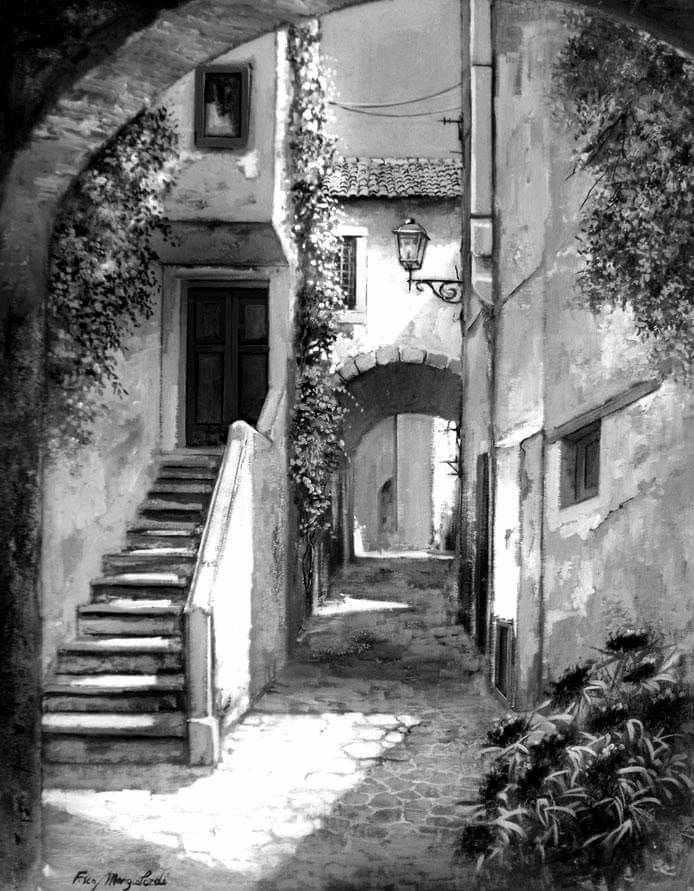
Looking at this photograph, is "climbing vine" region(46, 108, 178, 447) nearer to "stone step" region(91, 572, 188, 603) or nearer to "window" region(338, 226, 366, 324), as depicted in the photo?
"stone step" region(91, 572, 188, 603)

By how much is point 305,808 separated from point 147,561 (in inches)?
46.5

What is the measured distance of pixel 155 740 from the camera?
3303 millimetres

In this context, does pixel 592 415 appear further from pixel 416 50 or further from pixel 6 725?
pixel 6 725

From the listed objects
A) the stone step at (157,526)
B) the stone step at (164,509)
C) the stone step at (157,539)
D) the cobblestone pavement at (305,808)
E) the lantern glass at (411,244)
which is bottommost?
the cobblestone pavement at (305,808)

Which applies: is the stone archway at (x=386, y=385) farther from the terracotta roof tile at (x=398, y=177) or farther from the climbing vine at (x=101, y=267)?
the climbing vine at (x=101, y=267)

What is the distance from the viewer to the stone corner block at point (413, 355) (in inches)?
195

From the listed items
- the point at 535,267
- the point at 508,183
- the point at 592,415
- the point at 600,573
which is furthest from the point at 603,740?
the point at 508,183

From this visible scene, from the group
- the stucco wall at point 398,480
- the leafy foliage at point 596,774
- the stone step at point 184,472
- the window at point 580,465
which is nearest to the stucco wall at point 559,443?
the window at point 580,465

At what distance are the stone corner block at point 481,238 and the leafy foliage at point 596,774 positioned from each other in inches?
89.3

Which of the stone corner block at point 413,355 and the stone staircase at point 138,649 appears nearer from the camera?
the stone staircase at point 138,649

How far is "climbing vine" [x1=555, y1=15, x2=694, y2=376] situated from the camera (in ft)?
10.0

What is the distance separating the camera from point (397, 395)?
920cm

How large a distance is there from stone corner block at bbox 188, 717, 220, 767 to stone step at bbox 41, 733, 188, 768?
0.03 meters
